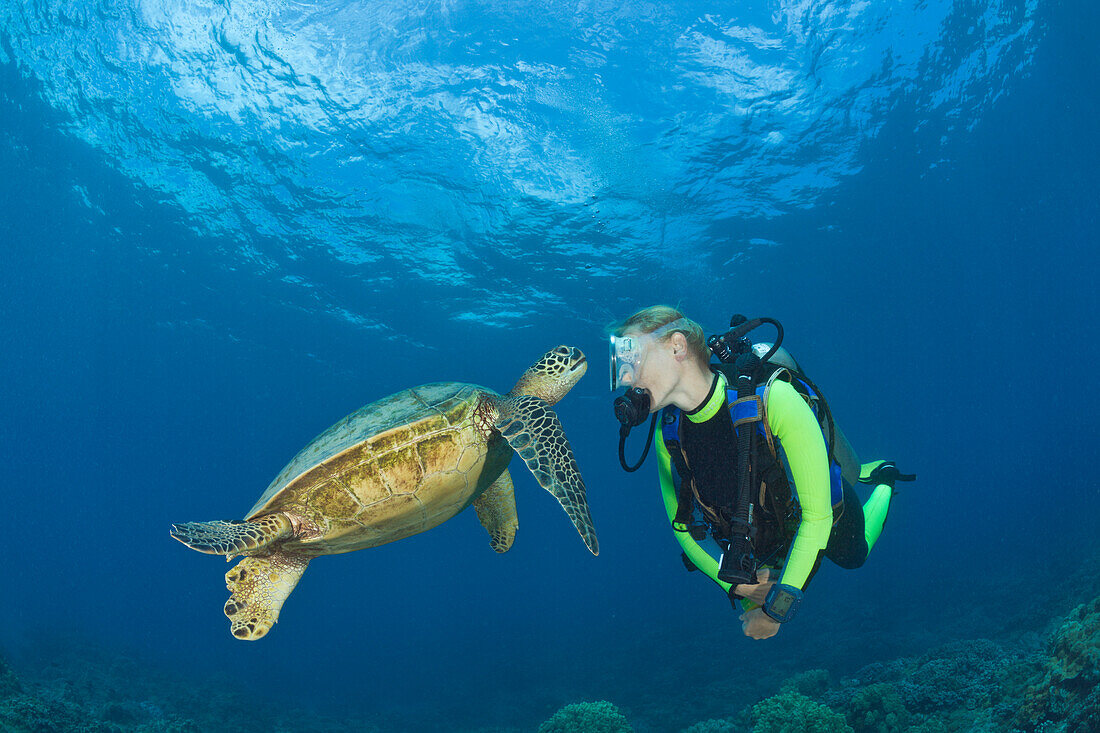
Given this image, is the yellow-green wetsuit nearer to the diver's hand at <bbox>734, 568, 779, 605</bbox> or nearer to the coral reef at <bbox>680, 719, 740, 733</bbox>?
the diver's hand at <bbox>734, 568, 779, 605</bbox>

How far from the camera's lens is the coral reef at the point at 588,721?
6191 mm

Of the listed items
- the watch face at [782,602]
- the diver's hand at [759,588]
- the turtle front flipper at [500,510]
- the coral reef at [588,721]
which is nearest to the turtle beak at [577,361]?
the turtle front flipper at [500,510]

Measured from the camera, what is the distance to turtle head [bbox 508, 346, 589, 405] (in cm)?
Answer: 458

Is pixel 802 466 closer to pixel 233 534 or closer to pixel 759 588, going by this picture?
pixel 759 588

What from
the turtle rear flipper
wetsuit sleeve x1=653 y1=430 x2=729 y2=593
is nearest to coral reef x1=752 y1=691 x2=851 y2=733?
wetsuit sleeve x1=653 y1=430 x2=729 y2=593

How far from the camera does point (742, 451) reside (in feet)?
9.23

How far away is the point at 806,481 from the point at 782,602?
634 mm

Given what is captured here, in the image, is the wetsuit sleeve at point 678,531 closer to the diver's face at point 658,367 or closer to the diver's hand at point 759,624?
the diver's hand at point 759,624

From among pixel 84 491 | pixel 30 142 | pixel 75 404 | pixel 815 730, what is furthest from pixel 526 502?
pixel 84 491

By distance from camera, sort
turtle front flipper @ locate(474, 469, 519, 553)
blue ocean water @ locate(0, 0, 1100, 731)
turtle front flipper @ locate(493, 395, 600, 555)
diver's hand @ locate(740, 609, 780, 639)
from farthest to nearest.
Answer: blue ocean water @ locate(0, 0, 1100, 731) < turtle front flipper @ locate(474, 469, 519, 553) < turtle front flipper @ locate(493, 395, 600, 555) < diver's hand @ locate(740, 609, 780, 639)

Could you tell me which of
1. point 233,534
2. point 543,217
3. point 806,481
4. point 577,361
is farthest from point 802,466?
point 543,217

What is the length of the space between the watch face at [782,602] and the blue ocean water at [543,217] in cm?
1051

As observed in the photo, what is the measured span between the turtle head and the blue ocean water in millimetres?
10001

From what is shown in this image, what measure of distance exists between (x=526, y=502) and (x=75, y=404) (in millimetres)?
45919
